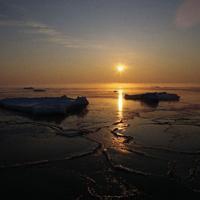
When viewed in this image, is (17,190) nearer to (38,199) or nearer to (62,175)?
(38,199)

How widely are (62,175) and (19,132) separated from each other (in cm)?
597

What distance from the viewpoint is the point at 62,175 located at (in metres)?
6.54

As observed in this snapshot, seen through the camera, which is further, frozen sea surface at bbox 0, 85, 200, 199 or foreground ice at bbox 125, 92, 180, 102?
foreground ice at bbox 125, 92, 180, 102

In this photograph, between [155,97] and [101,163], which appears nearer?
[101,163]

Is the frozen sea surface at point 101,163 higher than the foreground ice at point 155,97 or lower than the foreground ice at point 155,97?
lower

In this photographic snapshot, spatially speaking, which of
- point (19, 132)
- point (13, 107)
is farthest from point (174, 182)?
point (13, 107)

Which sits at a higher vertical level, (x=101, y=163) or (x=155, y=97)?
(x=155, y=97)

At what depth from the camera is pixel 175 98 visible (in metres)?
33.9

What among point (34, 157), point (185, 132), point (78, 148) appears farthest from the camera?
point (185, 132)

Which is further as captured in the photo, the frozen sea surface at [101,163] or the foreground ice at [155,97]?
the foreground ice at [155,97]

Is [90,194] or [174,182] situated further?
[174,182]

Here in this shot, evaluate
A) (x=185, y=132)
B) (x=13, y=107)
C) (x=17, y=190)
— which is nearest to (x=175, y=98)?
(x=13, y=107)

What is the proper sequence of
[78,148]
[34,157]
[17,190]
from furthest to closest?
[78,148] < [34,157] < [17,190]

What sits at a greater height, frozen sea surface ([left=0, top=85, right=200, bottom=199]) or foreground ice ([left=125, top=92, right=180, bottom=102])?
foreground ice ([left=125, top=92, right=180, bottom=102])
